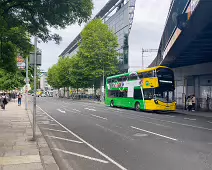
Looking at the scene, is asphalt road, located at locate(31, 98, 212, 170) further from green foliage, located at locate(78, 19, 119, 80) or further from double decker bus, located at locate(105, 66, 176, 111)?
green foliage, located at locate(78, 19, 119, 80)

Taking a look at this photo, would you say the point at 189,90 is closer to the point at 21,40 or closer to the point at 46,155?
the point at 21,40

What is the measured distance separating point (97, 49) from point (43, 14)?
33041mm

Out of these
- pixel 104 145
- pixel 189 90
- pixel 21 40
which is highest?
pixel 21 40

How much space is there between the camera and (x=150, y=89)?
73.2ft

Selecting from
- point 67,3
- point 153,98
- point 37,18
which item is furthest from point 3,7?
point 153,98

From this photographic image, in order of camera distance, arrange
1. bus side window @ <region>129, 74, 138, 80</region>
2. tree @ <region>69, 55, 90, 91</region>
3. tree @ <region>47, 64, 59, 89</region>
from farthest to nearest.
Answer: tree @ <region>47, 64, 59, 89</region> < tree @ <region>69, 55, 90, 91</region> < bus side window @ <region>129, 74, 138, 80</region>

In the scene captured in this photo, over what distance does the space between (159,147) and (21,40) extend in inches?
337

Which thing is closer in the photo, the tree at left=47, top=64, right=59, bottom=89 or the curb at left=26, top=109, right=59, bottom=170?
the curb at left=26, top=109, right=59, bottom=170

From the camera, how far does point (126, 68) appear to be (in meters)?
56.8

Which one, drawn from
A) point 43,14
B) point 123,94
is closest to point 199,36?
point 43,14

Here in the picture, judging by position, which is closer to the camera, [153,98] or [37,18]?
[37,18]

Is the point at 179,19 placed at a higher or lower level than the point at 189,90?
higher

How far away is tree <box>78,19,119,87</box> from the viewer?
44031mm

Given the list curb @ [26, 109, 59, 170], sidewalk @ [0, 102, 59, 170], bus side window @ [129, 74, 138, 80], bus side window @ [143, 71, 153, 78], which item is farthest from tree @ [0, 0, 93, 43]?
bus side window @ [129, 74, 138, 80]
